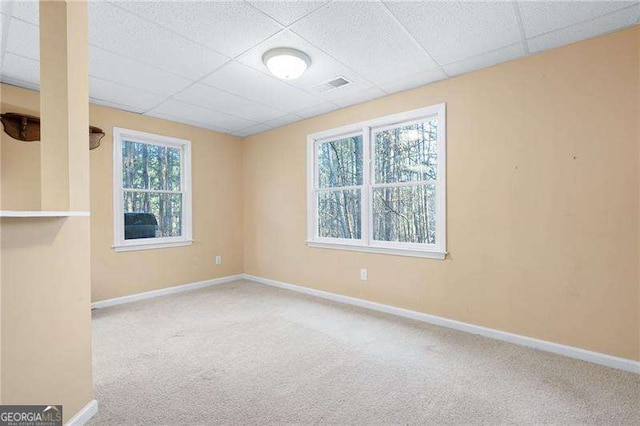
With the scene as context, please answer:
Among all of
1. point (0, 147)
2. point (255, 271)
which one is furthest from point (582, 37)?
point (0, 147)

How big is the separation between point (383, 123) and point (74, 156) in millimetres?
2953

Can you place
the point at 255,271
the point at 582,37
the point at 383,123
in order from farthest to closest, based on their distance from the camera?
the point at 255,271, the point at 383,123, the point at 582,37

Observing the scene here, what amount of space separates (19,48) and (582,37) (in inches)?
174

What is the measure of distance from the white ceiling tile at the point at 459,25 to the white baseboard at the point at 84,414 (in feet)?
9.81

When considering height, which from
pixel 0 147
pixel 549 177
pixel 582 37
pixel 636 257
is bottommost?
pixel 636 257

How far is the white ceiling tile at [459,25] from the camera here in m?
2.04

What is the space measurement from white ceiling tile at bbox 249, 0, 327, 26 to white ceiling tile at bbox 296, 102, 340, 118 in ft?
5.75

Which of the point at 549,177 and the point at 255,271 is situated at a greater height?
the point at 549,177

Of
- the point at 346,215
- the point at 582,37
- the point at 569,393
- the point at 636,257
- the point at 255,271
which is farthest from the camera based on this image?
the point at 255,271

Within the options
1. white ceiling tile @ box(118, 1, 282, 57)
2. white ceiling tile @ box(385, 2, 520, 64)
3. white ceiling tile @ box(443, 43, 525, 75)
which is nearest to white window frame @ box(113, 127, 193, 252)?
white ceiling tile @ box(118, 1, 282, 57)

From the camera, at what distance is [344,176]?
4145 millimetres

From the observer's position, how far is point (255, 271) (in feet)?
17.2

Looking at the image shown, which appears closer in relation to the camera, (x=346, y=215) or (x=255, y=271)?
(x=346, y=215)

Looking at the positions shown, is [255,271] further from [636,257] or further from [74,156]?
[636,257]
